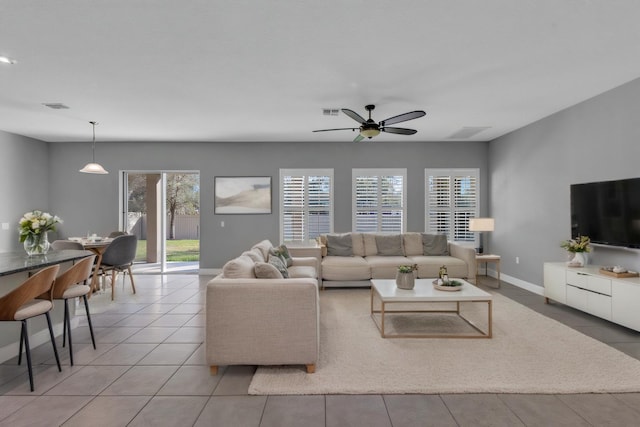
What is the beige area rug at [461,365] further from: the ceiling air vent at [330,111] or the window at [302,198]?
the window at [302,198]

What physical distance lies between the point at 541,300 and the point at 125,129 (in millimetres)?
7221

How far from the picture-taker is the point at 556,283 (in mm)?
4402

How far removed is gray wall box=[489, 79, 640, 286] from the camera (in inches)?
155

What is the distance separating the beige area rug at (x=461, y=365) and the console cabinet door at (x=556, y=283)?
0.72 meters

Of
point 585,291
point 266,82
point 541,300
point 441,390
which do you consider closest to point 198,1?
point 266,82

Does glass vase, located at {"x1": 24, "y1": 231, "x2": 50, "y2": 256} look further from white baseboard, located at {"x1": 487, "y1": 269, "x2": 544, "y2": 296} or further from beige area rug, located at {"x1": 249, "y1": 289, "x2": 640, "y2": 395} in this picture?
white baseboard, located at {"x1": 487, "y1": 269, "x2": 544, "y2": 296}

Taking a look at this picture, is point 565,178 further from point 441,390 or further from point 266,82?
point 266,82

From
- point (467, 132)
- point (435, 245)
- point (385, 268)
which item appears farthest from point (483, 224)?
point (385, 268)

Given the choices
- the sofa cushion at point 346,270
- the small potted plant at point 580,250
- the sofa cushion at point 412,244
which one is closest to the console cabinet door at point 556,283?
the small potted plant at point 580,250

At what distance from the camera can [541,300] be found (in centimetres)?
482

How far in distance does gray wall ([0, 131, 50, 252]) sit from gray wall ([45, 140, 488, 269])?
0.67 feet

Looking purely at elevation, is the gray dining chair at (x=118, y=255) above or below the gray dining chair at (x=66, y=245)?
below

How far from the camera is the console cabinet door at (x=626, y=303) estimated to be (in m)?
3.35

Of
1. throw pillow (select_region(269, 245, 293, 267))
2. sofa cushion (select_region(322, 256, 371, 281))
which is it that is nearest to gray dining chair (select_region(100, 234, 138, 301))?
throw pillow (select_region(269, 245, 293, 267))
